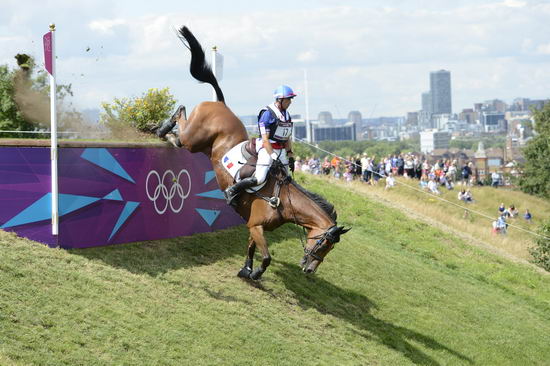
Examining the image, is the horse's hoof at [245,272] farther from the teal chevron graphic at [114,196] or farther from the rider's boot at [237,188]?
the teal chevron graphic at [114,196]

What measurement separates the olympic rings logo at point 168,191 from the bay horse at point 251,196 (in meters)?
0.70

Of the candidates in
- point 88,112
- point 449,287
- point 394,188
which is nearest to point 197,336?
point 88,112

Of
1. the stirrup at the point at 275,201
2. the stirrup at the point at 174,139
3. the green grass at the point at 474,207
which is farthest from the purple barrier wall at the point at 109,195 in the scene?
the green grass at the point at 474,207

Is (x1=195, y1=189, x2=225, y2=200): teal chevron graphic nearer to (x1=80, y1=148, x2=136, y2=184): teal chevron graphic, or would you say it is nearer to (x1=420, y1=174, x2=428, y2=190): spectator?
(x1=80, y1=148, x2=136, y2=184): teal chevron graphic

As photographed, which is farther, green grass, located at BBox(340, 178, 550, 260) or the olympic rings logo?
green grass, located at BBox(340, 178, 550, 260)

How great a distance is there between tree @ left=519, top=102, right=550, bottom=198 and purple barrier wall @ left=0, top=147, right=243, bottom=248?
60.2 metres

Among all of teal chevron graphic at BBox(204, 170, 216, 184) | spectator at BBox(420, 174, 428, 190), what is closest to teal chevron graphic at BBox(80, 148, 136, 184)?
teal chevron graphic at BBox(204, 170, 216, 184)

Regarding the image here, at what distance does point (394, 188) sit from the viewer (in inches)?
1539

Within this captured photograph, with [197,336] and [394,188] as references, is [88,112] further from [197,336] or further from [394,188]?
[394,188]

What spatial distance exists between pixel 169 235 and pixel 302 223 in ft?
9.94

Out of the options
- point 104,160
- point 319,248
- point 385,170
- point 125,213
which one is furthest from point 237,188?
point 385,170

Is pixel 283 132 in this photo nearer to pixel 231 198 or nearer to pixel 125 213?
pixel 231 198

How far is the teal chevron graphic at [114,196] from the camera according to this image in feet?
41.9

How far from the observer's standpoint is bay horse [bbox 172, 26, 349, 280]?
12.3 metres
